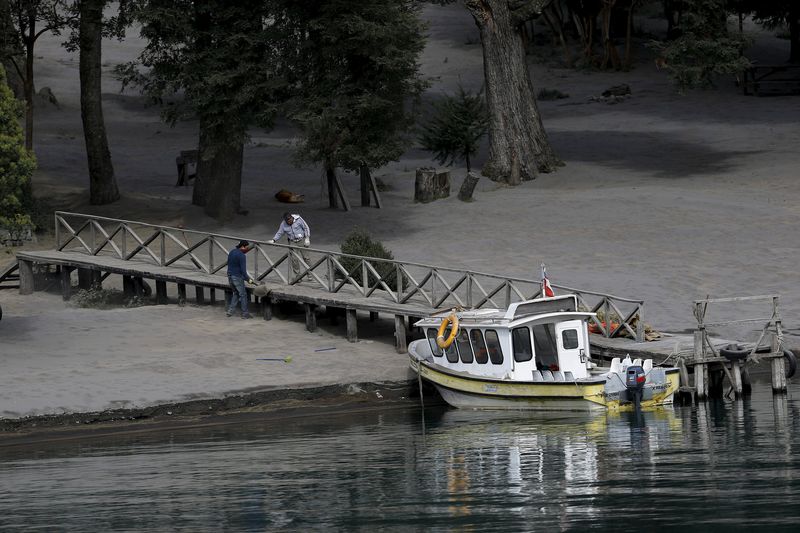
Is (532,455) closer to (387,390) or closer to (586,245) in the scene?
(387,390)

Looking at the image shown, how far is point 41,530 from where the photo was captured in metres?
17.0

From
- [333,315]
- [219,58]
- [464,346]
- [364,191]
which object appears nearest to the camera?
[464,346]

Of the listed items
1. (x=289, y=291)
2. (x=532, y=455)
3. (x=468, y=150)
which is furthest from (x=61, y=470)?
(x=468, y=150)

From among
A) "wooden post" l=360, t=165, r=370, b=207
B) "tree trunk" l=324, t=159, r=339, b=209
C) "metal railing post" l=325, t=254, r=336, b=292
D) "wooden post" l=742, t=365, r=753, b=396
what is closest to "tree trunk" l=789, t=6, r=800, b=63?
"wooden post" l=360, t=165, r=370, b=207

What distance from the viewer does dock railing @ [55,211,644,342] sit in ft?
91.7

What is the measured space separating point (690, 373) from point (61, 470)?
12.1 metres

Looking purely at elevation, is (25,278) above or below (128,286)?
above

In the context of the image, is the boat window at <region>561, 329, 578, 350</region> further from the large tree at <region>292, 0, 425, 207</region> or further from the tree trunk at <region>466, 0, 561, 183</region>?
the tree trunk at <region>466, 0, 561, 183</region>

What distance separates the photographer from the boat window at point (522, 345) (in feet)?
84.6

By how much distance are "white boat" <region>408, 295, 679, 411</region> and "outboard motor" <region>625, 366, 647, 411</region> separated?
0.02m

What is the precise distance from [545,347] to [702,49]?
26180mm

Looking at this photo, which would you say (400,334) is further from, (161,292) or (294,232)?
(161,292)

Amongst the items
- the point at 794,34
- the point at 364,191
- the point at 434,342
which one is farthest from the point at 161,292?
the point at 794,34

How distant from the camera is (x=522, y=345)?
2583 cm
